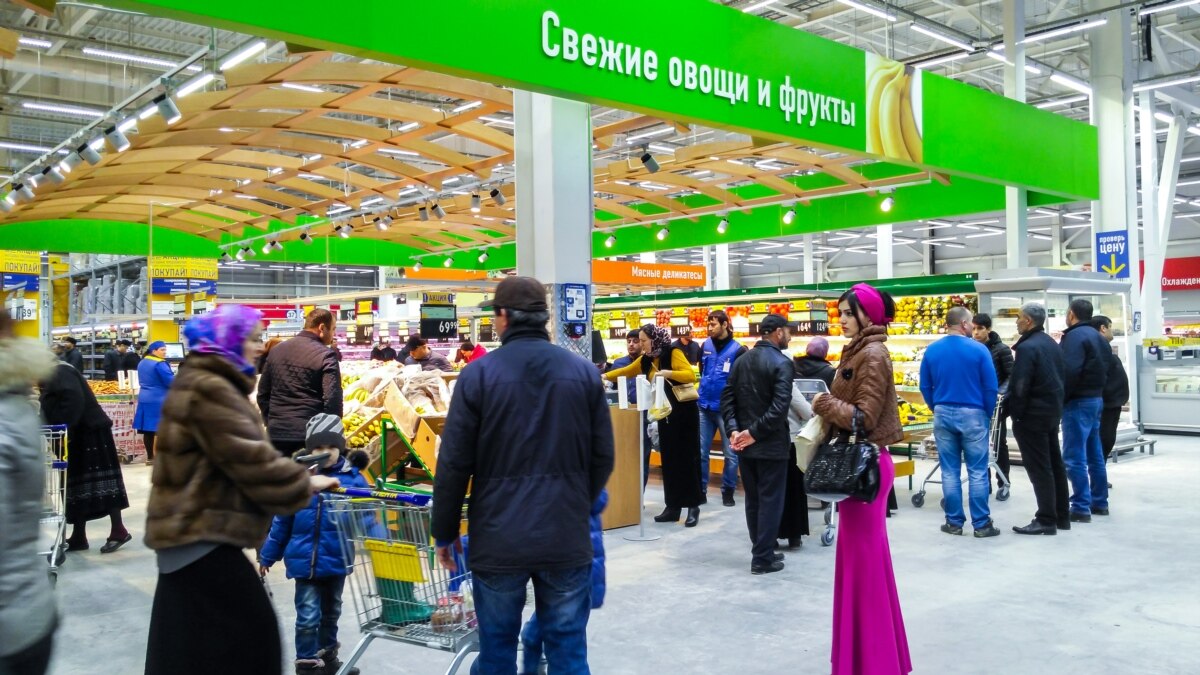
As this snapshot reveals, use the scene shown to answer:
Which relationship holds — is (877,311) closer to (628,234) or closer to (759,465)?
(759,465)

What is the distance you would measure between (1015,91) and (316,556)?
9.66m

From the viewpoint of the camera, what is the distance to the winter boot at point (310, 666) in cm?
393

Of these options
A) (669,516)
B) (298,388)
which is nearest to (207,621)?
(298,388)

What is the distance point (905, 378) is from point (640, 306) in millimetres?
5042

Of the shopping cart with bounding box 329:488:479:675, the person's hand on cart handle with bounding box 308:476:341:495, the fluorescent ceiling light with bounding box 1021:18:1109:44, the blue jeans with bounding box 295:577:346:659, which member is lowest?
the blue jeans with bounding box 295:577:346:659

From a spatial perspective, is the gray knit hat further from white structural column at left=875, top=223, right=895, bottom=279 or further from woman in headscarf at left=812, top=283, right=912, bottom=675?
white structural column at left=875, top=223, right=895, bottom=279

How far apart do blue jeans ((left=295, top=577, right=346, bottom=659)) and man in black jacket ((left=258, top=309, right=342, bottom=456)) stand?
1.80 m

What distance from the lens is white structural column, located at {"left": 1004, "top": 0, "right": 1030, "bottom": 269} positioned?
1061 centimetres

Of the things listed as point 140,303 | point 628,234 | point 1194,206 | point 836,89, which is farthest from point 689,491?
point 1194,206

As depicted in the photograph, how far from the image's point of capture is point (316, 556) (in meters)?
3.80

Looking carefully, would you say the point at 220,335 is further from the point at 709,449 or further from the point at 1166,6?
the point at 1166,6

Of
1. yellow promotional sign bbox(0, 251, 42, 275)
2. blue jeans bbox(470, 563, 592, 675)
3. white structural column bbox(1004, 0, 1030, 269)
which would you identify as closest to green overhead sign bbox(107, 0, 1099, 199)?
white structural column bbox(1004, 0, 1030, 269)

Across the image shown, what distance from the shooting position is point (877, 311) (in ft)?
12.7

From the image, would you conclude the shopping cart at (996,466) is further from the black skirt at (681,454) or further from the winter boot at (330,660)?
the winter boot at (330,660)
